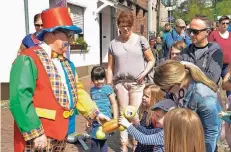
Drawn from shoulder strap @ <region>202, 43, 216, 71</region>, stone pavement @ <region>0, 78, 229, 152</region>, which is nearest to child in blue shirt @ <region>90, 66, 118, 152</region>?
stone pavement @ <region>0, 78, 229, 152</region>

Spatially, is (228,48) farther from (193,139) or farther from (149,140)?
(193,139)

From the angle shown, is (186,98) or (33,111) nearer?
(33,111)

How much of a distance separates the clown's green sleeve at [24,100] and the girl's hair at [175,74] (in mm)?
930

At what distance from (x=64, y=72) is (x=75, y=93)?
0.20 metres

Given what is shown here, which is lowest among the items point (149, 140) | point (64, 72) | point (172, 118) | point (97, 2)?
point (149, 140)

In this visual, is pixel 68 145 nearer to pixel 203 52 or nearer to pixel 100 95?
pixel 100 95

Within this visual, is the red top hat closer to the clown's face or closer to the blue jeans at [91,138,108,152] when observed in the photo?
the clown's face

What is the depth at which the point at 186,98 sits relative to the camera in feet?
9.13

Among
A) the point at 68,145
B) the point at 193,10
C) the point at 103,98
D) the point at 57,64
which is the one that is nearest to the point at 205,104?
the point at 57,64

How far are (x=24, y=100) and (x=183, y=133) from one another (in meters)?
1.08

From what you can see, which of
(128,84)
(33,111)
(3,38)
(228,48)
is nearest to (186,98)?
(33,111)

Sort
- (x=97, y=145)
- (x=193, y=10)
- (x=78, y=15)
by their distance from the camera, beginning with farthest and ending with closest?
(x=193, y=10), (x=78, y=15), (x=97, y=145)

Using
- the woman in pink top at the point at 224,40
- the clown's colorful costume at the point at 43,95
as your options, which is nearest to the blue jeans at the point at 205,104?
the clown's colorful costume at the point at 43,95

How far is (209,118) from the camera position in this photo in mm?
2762
